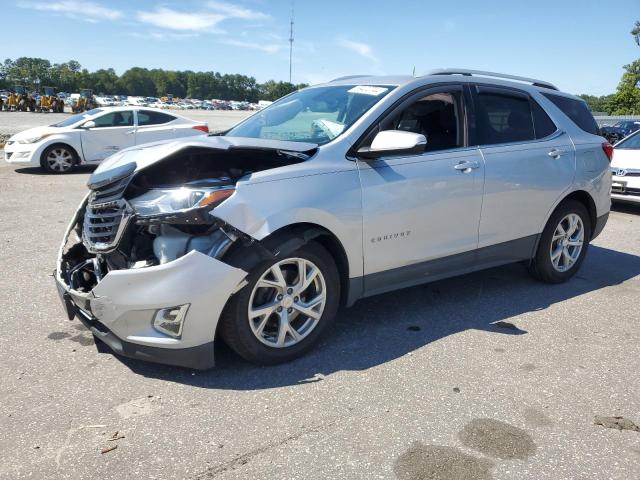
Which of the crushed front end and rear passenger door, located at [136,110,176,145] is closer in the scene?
the crushed front end

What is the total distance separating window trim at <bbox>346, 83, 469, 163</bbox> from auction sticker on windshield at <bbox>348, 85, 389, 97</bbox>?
0.18 metres

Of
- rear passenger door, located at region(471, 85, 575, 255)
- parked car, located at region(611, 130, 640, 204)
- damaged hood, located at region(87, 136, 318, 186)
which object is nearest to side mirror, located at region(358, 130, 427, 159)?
damaged hood, located at region(87, 136, 318, 186)

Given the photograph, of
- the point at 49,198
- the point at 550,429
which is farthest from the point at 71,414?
the point at 49,198

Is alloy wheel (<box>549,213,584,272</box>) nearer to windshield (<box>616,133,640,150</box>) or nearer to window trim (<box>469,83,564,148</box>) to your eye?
window trim (<box>469,83,564,148</box>)

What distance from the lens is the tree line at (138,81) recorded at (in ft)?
494

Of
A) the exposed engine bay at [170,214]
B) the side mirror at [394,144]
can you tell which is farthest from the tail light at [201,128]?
the side mirror at [394,144]

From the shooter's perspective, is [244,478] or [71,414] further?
[71,414]

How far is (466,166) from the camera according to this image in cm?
416

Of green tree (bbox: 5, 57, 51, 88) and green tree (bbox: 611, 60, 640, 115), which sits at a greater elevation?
green tree (bbox: 5, 57, 51, 88)

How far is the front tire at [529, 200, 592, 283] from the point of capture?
16.4ft

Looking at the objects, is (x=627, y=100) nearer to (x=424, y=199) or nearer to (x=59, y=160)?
(x=59, y=160)

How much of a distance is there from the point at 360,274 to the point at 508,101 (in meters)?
2.18

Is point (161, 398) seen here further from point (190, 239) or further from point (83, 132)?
point (83, 132)

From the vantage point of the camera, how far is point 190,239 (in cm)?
310
